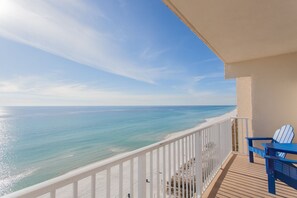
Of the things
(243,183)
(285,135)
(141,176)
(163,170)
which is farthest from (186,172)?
(285,135)

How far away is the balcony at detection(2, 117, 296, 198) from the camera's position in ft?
3.42

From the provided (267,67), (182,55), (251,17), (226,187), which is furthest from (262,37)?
(182,55)

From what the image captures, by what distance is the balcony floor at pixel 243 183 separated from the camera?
258 centimetres

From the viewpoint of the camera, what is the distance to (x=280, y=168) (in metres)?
2.49

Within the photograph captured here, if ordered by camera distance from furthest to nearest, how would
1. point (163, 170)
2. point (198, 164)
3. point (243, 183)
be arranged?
point (243, 183), point (198, 164), point (163, 170)

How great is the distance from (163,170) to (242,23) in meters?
2.31

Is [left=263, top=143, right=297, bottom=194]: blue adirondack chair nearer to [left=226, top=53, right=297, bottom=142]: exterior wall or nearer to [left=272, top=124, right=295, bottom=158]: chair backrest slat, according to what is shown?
[left=272, top=124, right=295, bottom=158]: chair backrest slat

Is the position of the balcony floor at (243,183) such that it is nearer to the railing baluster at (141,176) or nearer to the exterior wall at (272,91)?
the exterior wall at (272,91)

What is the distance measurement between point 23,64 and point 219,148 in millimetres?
25759

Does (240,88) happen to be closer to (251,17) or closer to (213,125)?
(213,125)

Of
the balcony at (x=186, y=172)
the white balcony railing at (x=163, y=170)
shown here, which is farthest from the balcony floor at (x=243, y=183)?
the white balcony railing at (x=163, y=170)

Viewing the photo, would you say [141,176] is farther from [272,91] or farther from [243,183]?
[272,91]

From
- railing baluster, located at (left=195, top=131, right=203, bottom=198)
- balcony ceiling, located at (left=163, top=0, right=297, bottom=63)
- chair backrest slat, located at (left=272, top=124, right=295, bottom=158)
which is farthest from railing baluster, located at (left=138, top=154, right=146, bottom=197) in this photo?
chair backrest slat, located at (left=272, top=124, right=295, bottom=158)

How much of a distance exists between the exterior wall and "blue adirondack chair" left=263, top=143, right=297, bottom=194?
5.26 feet
